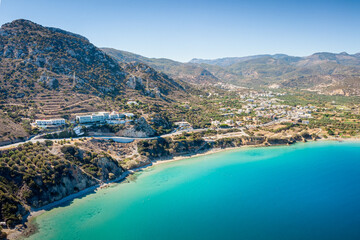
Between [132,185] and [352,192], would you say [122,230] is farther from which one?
[352,192]

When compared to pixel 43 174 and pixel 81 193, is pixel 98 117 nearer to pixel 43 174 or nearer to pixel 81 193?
pixel 81 193

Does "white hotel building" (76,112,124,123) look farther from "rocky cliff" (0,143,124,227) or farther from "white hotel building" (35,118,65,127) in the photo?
"rocky cliff" (0,143,124,227)

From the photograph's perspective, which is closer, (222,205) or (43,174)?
(43,174)

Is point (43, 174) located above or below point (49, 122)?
below

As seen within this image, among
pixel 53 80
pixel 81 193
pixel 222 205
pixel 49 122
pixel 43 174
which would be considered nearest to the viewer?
pixel 43 174

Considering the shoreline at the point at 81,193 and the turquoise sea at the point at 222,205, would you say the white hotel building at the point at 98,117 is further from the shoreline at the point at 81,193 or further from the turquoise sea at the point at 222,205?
the turquoise sea at the point at 222,205

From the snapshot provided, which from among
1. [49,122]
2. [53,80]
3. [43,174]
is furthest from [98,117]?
[43,174]

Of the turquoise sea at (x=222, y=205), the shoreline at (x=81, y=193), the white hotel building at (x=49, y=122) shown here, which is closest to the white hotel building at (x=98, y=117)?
the white hotel building at (x=49, y=122)

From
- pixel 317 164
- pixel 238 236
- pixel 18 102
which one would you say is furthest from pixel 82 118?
pixel 317 164
